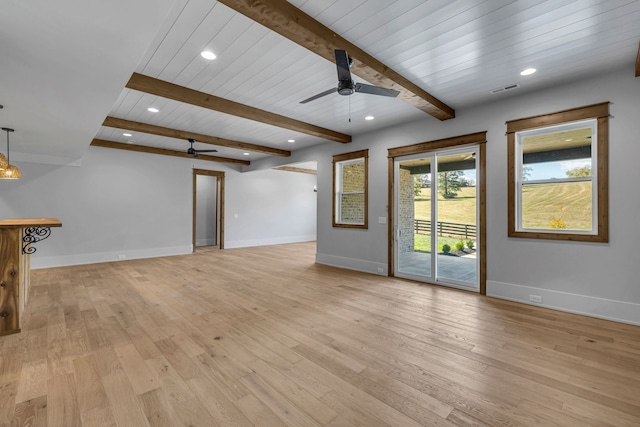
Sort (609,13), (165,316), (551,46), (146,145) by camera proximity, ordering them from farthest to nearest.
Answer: (146,145) → (165,316) → (551,46) → (609,13)

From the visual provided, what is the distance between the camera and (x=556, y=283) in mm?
3752

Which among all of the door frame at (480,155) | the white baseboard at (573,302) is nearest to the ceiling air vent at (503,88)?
the door frame at (480,155)

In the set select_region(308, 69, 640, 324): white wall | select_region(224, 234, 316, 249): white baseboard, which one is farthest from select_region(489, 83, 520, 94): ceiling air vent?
select_region(224, 234, 316, 249): white baseboard

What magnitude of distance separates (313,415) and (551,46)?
392cm

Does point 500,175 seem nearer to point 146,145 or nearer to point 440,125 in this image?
point 440,125

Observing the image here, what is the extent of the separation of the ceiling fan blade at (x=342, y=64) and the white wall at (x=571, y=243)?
9.48 ft

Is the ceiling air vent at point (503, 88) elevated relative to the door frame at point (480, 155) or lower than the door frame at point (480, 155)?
elevated

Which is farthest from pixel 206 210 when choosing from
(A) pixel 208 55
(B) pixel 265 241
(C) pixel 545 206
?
(C) pixel 545 206

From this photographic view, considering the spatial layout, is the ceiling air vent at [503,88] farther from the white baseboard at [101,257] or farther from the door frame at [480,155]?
the white baseboard at [101,257]

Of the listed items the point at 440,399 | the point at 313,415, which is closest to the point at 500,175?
the point at 440,399

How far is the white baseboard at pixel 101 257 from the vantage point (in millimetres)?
6297

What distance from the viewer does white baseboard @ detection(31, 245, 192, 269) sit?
6.30m

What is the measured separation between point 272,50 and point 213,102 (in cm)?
159

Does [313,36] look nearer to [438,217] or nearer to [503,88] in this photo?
[503,88]
